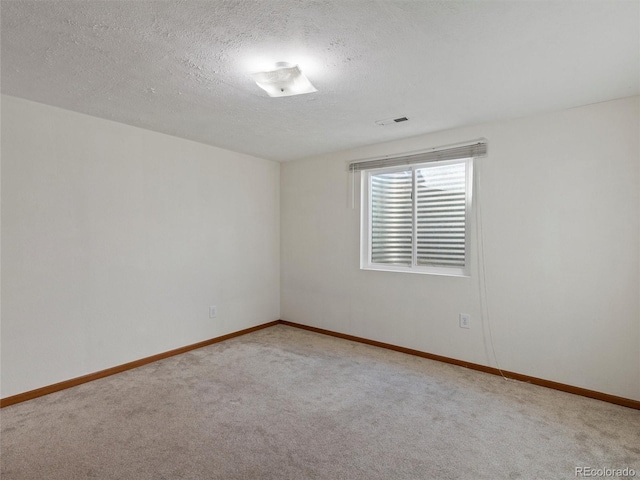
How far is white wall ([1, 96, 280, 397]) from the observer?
8.49 ft

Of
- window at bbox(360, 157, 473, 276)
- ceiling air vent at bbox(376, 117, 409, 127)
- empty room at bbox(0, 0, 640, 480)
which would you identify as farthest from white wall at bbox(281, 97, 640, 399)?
ceiling air vent at bbox(376, 117, 409, 127)

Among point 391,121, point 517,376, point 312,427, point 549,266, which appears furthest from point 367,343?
point 391,121

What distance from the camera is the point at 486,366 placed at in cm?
314

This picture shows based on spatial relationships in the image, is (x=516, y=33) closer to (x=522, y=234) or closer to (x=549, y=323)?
(x=522, y=234)

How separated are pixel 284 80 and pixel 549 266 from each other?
8.38 feet

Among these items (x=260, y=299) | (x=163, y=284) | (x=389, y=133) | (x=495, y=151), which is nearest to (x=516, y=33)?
(x=495, y=151)

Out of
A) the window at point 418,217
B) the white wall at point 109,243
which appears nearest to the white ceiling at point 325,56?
the white wall at point 109,243

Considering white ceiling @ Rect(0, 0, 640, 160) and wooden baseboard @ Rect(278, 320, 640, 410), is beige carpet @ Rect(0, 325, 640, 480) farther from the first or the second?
white ceiling @ Rect(0, 0, 640, 160)

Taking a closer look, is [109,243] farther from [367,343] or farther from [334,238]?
[367,343]

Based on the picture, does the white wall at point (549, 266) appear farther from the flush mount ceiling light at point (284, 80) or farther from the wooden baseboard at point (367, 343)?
the flush mount ceiling light at point (284, 80)

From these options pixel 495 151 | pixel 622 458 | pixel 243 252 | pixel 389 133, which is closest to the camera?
pixel 622 458

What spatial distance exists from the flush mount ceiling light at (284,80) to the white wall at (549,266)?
1806 millimetres

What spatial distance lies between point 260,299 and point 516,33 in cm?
386

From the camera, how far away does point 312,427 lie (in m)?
2.24
